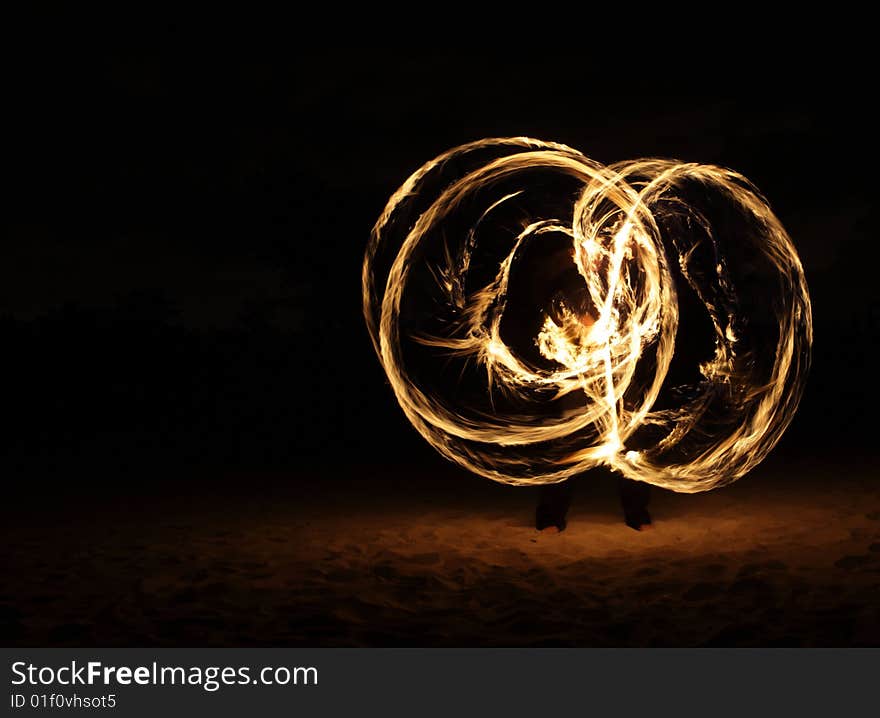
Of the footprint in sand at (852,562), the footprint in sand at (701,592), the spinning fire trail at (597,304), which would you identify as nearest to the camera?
the footprint in sand at (701,592)

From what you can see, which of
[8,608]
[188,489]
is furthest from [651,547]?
[188,489]

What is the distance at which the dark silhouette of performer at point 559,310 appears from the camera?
6.11 m

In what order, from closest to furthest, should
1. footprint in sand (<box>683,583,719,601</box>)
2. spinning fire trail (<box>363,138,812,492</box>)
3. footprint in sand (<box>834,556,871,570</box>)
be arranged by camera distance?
footprint in sand (<box>683,583,719,601</box>) < footprint in sand (<box>834,556,871,570</box>) < spinning fire trail (<box>363,138,812,492</box>)

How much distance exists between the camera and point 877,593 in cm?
445

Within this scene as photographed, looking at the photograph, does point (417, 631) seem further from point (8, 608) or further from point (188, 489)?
point (188, 489)

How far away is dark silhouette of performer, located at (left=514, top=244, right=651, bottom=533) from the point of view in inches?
240

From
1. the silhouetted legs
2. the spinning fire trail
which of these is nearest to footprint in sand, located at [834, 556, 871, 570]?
the spinning fire trail

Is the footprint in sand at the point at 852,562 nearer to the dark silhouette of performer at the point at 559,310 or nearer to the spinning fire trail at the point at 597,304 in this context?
the spinning fire trail at the point at 597,304

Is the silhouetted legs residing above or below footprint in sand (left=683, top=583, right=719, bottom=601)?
above

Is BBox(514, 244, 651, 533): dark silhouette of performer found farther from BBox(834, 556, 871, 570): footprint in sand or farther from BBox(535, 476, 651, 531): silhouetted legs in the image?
BBox(834, 556, 871, 570): footprint in sand

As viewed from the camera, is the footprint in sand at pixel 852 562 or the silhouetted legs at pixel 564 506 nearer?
the footprint in sand at pixel 852 562

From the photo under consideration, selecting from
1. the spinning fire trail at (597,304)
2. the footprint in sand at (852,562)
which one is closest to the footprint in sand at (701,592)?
the footprint in sand at (852,562)

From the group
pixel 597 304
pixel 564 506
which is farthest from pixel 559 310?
pixel 564 506

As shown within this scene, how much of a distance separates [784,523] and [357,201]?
14.0 metres
